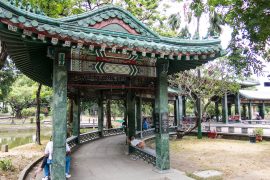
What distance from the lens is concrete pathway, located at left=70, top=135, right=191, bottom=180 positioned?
8.25 meters

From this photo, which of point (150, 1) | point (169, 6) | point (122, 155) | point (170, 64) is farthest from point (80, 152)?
point (169, 6)

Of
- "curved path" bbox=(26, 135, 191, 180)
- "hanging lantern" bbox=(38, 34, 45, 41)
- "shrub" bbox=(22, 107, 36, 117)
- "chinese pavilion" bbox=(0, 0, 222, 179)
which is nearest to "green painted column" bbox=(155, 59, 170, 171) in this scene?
"chinese pavilion" bbox=(0, 0, 222, 179)

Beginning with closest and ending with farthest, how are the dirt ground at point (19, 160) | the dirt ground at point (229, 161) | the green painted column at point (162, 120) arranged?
the green painted column at point (162, 120) → the dirt ground at point (19, 160) → the dirt ground at point (229, 161)

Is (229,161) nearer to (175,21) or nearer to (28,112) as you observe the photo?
(175,21)

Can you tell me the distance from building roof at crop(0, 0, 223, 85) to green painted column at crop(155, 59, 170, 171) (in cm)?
71

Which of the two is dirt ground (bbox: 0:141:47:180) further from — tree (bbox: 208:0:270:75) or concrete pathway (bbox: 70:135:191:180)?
tree (bbox: 208:0:270:75)

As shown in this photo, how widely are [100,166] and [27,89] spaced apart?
4055 cm

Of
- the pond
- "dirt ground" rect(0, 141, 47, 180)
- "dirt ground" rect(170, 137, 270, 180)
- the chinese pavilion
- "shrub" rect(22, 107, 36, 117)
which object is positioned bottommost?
the pond

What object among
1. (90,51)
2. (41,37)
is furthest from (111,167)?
(41,37)

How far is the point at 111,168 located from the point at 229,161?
5700mm

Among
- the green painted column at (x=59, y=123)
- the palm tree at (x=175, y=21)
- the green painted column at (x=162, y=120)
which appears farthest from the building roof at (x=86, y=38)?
the palm tree at (x=175, y=21)

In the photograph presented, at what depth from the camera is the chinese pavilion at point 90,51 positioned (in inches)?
239

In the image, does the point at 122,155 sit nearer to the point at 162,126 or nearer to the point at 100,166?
the point at 100,166

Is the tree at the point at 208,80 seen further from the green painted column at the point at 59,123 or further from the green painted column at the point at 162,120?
the green painted column at the point at 59,123
